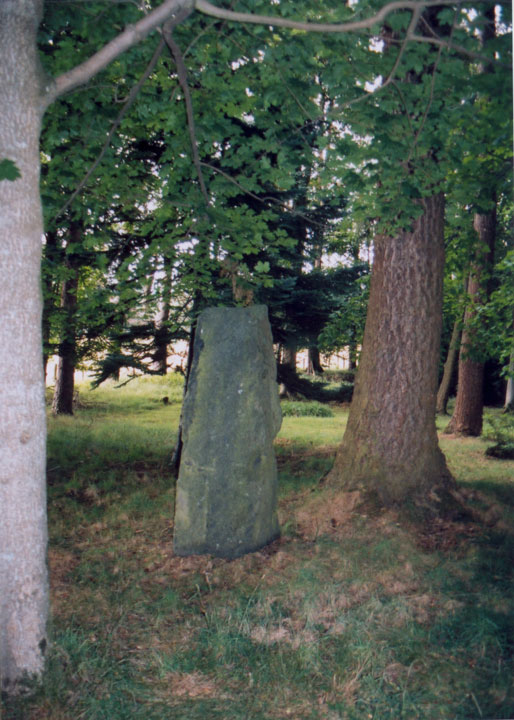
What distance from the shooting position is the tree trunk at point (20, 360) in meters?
3.21

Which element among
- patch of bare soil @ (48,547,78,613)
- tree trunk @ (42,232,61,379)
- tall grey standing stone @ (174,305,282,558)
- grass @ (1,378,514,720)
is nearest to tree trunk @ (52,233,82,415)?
tree trunk @ (42,232,61,379)

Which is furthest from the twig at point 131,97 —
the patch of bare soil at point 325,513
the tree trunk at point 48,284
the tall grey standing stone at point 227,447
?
the patch of bare soil at point 325,513

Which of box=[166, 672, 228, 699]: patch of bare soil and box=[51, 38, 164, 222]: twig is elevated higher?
box=[51, 38, 164, 222]: twig

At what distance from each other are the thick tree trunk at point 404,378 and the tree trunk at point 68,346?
16.5ft

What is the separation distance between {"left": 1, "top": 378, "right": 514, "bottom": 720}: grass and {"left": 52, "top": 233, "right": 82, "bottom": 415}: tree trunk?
125 inches

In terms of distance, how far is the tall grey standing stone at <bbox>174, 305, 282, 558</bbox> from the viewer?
5598 mm

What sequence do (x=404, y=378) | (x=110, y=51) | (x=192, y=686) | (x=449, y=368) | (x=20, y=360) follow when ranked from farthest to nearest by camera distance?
(x=449, y=368)
(x=404, y=378)
(x=110, y=51)
(x=192, y=686)
(x=20, y=360)

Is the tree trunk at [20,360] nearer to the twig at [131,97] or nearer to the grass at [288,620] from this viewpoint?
the grass at [288,620]

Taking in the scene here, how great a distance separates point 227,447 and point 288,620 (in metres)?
1.92

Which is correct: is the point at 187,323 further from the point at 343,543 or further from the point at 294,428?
the point at 294,428

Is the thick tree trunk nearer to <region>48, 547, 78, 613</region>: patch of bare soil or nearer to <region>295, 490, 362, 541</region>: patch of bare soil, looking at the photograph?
<region>295, 490, 362, 541</region>: patch of bare soil

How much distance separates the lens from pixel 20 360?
3.25 metres

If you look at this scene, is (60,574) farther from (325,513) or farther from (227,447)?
(325,513)

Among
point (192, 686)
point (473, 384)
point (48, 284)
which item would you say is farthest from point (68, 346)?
point (473, 384)
